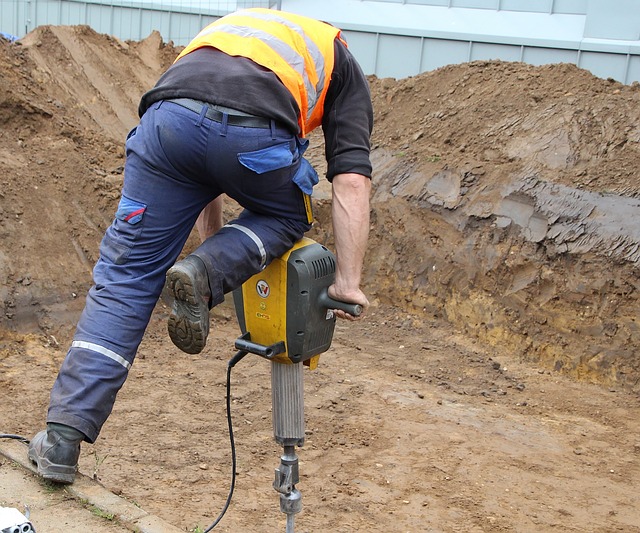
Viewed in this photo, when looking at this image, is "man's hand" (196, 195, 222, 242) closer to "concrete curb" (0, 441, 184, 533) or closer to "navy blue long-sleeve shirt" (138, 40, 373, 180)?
"navy blue long-sleeve shirt" (138, 40, 373, 180)

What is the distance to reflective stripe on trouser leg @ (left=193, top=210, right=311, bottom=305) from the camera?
9.30 feet

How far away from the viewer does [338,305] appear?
9.57 feet

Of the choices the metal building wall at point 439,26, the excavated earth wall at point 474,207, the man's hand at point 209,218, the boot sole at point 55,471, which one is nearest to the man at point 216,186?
the boot sole at point 55,471

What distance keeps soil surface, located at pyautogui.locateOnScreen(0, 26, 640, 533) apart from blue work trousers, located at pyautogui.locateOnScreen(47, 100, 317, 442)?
22.5 inches

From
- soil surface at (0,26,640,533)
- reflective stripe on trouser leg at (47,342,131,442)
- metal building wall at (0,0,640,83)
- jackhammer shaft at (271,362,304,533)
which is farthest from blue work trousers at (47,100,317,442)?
metal building wall at (0,0,640,83)

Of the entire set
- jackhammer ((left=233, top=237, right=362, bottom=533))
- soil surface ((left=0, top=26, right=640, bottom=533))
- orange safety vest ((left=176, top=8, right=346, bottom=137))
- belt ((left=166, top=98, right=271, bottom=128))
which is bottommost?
soil surface ((left=0, top=26, right=640, bottom=533))

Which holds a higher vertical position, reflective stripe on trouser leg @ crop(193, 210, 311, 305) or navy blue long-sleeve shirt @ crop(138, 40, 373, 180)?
navy blue long-sleeve shirt @ crop(138, 40, 373, 180)

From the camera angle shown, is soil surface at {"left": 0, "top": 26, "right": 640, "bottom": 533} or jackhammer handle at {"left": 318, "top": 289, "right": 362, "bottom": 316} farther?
soil surface at {"left": 0, "top": 26, "right": 640, "bottom": 533}

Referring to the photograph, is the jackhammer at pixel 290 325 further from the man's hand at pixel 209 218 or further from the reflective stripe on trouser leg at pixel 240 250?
the man's hand at pixel 209 218

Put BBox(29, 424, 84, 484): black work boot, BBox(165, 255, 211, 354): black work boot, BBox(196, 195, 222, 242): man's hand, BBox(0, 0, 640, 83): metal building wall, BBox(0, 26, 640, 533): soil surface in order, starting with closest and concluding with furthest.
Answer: BBox(165, 255, 211, 354): black work boot < BBox(29, 424, 84, 484): black work boot < BBox(196, 195, 222, 242): man's hand < BBox(0, 26, 640, 533): soil surface < BBox(0, 0, 640, 83): metal building wall

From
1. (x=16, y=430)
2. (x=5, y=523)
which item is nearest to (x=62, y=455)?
(x=5, y=523)

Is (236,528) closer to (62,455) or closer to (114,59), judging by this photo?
(62,455)

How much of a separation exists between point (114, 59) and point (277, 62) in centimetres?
799

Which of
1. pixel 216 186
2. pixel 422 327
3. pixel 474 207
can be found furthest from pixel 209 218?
pixel 474 207
